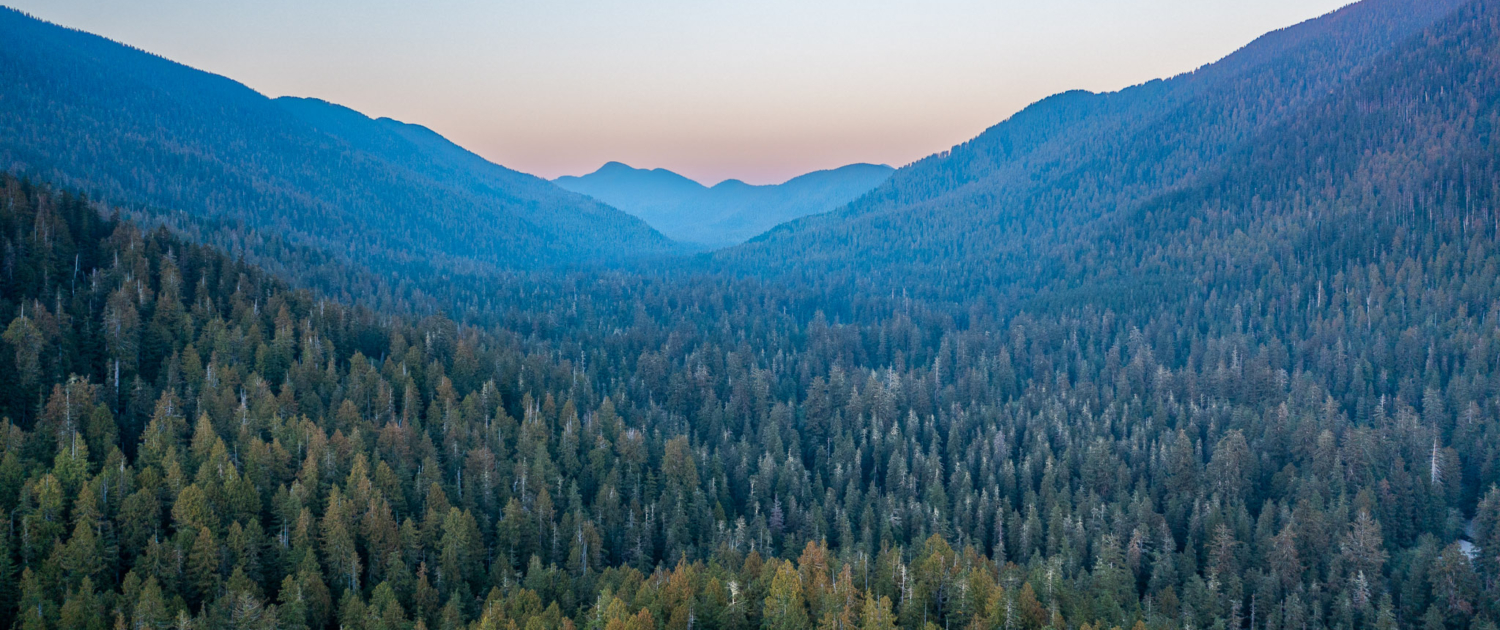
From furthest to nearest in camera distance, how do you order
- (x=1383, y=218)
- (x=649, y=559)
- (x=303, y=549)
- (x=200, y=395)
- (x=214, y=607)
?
(x=1383, y=218), (x=200, y=395), (x=649, y=559), (x=303, y=549), (x=214, y=607)

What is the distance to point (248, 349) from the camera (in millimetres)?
101000

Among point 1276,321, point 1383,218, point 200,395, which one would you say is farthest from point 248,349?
point 1383,218

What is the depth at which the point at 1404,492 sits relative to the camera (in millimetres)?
94500

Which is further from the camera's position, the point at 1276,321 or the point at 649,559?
the point at 1276,321

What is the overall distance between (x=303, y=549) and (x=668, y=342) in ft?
373

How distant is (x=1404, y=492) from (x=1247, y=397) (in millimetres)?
44020

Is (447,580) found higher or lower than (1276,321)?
lower

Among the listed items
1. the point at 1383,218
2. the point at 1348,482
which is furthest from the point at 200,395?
the point at 1383,218

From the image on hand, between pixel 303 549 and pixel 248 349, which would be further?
pixel 248 349

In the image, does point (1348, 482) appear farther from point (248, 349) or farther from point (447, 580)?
point (248, 349)

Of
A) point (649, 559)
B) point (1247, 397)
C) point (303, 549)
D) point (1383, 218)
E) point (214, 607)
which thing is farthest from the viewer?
point (1383, 218)

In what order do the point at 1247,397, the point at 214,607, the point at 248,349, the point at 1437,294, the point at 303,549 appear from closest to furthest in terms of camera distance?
1. the point at 214,607
2. the point at 303,549
3. the point at 248,349
4. the point at 1247,397
5. the point at 1437,294

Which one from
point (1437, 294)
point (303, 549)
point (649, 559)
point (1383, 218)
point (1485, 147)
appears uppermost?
point (1485, 147)

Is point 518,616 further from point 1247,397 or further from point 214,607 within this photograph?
point 1247,397
